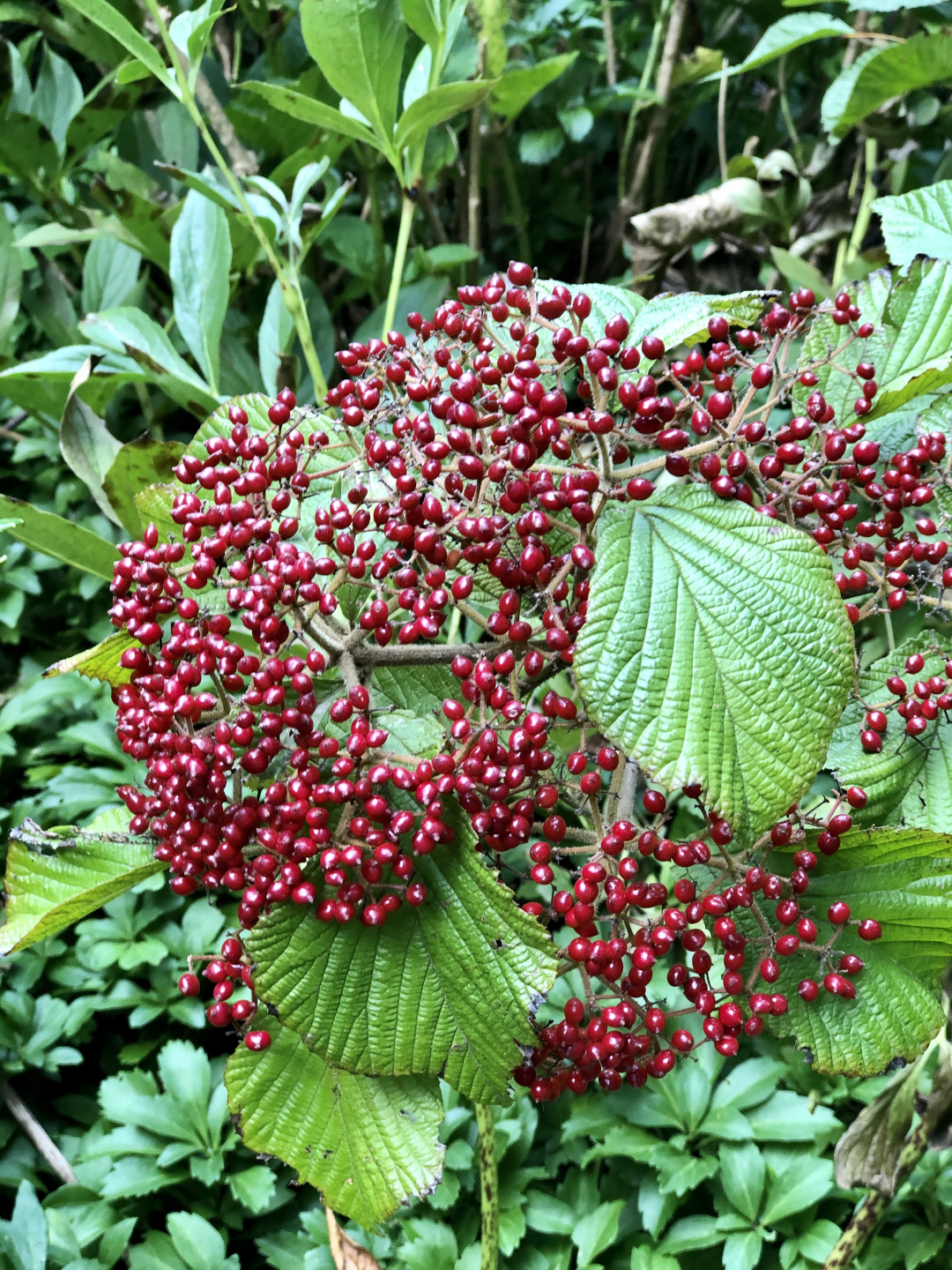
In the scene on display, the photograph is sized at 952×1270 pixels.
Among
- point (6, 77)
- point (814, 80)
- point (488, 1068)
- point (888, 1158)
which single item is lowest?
point (888, 1158)

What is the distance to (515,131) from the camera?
5.39ft

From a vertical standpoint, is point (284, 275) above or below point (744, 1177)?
above

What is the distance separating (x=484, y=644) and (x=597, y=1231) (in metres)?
0.68

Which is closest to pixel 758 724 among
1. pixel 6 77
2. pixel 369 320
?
pixel 369 320

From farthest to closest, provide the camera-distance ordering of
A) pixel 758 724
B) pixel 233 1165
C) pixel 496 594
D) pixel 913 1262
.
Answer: pixel 233 1165
pixel 913 1262
pixel 496 594
pixel 758 724

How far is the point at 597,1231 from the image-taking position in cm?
94

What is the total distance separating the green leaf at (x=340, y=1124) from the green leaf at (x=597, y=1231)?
0.43 m

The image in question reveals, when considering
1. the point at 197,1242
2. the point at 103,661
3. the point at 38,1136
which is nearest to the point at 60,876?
the point at 103,661

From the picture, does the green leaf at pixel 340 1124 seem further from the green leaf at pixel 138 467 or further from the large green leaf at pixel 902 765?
the green leaf at pixel 138 467

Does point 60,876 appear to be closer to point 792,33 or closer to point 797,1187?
point 797,1187

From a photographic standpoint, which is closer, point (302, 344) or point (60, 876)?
point (60, 876)

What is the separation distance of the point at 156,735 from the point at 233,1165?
745 mm

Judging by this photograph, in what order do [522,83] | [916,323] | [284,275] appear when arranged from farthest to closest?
[522,83] → [284,275] → [916,323]

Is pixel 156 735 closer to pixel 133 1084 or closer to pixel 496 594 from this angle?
pixel 496 594
